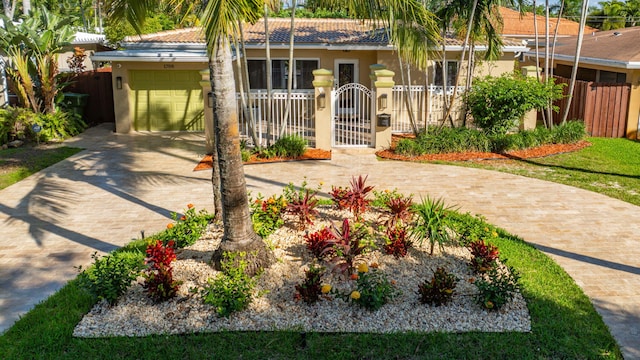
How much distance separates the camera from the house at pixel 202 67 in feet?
63.9

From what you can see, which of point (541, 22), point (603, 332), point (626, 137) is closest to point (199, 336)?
point (603, 332)

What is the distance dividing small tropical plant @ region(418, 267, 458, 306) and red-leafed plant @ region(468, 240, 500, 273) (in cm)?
80

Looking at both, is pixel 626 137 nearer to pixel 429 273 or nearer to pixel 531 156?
pixel 531 156

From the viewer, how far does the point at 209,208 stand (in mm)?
11117

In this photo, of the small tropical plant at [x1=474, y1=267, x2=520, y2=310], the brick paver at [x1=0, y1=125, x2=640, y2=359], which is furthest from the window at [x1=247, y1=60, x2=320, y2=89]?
the small tropical plant at [x1=474, y1=267, x2=520, y2=310]

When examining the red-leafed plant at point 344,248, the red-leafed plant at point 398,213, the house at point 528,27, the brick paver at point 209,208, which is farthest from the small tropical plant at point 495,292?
the house at point 528,27

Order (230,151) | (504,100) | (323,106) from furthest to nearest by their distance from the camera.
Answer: (504,100) → (323,106) → (230,151)

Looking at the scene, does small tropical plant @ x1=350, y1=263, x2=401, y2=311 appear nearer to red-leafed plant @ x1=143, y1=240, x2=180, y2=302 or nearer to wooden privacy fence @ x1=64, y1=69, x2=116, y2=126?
red-leafed plant @ x1=143, y1=240, x2=180, y2=302

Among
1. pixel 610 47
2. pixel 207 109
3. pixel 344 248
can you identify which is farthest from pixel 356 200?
pixel 610 47

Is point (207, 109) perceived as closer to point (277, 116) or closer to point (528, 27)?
point (277, 116)

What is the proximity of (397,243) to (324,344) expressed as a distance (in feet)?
7.17

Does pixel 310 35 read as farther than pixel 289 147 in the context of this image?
Yes

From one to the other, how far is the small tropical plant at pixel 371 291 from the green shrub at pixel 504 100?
10444mm

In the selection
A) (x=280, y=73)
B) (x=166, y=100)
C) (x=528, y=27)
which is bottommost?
(x=166, y=100)
